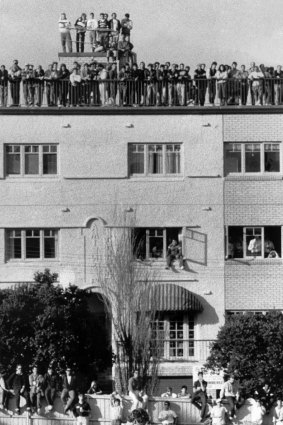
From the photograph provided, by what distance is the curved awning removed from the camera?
194ft

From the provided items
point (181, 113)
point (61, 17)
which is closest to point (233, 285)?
point (181, 113)

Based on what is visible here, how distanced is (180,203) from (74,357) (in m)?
9.67

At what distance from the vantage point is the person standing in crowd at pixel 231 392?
49.6 meters

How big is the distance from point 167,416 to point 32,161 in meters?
15.2

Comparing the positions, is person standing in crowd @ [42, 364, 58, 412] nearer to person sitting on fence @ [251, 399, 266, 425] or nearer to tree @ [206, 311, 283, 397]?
tree @ [206, 311, 283, 397]

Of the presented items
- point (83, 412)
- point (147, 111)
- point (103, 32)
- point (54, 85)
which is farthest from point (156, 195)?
point (83, 412)

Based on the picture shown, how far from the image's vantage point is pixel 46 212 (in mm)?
60562

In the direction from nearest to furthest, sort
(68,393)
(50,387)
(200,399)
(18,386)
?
(200,399) → (68,393) → (50,387) → (18,386)

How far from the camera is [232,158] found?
61094 millimetres

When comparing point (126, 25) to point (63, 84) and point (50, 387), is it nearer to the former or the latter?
point (63, 84)

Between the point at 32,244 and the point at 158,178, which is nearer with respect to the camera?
the point at 32,244

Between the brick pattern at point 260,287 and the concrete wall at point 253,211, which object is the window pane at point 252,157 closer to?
the concrete wall at point 253,211

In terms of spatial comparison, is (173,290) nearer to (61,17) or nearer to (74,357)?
(74,357)

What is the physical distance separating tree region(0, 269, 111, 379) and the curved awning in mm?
5014
